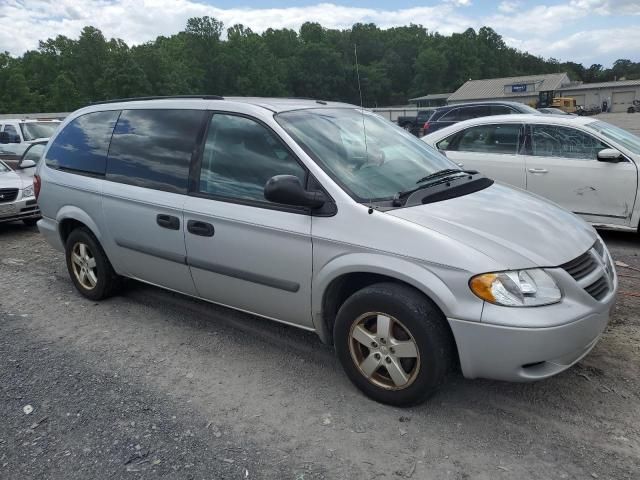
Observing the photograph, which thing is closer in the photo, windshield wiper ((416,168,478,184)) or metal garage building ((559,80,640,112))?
windshield wiper ((416,168,478,184))

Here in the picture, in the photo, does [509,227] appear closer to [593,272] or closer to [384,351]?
[593,272]

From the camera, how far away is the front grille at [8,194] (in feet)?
26.2

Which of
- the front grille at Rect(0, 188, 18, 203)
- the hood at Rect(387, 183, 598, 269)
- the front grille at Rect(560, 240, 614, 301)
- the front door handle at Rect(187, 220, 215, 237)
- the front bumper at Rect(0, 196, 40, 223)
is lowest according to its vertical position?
the front bumper at Rect(0, 196, 40, 223)

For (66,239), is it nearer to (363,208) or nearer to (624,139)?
(363,208)

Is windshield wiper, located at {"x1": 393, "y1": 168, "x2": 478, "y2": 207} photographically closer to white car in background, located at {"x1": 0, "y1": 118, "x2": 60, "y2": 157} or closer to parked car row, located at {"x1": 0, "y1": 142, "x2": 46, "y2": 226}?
parked car row, located at {"x1": 0, "y1": 142, "x2": 46, "y2": 226}

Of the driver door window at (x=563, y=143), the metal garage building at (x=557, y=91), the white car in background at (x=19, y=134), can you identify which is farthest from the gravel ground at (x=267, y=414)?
the metal garage building at (x=557, y=91)

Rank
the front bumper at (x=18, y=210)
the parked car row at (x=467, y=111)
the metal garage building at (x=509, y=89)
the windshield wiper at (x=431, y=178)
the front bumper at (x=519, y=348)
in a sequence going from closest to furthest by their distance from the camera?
the front bumper at (x=519, y=348), the windshield wiper at (x=431, y=178), the front bumper at (x=18, y=210), the parked car row at (x=467, y=111), the metal garage building at (x=509, y=89)

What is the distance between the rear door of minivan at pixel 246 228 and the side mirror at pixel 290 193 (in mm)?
125

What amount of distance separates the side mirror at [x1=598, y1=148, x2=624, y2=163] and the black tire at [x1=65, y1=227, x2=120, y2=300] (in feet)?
17.0

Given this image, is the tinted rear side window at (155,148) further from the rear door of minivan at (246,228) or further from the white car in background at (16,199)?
the white car in background at (16,199)

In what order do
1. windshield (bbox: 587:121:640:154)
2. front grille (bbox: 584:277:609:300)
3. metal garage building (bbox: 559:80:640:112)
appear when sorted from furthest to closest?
metal garage building (bbox: 559:80:640:112)
windshield (bbox: 587:121:640:154)
front grille (bbox: 584:277:609:300)

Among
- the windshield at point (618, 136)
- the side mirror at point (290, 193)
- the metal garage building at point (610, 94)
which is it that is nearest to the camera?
the side mirror at point (290, 193)

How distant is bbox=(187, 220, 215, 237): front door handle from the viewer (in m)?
3.58

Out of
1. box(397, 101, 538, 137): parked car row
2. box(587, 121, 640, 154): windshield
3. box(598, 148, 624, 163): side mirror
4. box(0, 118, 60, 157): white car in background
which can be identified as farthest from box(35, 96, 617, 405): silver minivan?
box(397, 101, 538, 137): parked car row
